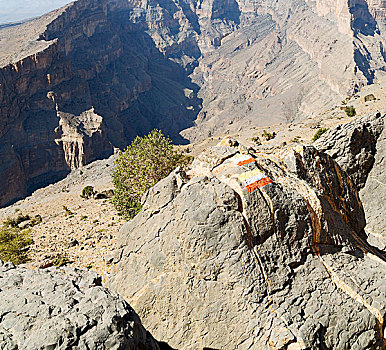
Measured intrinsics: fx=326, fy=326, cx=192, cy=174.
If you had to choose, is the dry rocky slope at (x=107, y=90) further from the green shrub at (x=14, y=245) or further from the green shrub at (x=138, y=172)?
the green shrub at (x=138, y=172)

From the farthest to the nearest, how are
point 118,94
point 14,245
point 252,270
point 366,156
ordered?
point 118,94 < point 14,245 < point 366,156 < point 252,270

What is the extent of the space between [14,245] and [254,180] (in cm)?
2541

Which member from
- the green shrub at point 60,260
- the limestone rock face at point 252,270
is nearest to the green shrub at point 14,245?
the green shrub at point 60,260

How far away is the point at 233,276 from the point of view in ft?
40.7

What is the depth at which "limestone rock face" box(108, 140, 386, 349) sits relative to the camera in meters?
12.1

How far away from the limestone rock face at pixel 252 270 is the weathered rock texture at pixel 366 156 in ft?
19.4

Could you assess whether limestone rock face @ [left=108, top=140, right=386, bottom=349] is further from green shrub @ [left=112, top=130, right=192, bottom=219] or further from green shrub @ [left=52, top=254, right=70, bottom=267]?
green shrub @ [left=112, top=130, right=192, bottom=219]

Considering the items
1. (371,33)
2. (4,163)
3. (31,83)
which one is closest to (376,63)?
(371,33)

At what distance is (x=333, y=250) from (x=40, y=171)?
103 meters

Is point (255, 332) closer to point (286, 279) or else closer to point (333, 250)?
point (286, 279)

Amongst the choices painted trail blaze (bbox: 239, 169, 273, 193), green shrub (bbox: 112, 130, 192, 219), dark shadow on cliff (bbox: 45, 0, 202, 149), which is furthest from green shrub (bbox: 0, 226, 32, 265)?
dark shadow on cliff (bbox: 45, 0, 202, 149)

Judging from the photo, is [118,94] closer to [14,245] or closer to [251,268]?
[14,245]

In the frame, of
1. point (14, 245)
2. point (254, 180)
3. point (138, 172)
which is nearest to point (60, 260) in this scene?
point (14, 245)

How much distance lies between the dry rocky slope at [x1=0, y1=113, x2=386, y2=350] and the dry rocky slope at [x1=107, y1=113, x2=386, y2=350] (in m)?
0.04
